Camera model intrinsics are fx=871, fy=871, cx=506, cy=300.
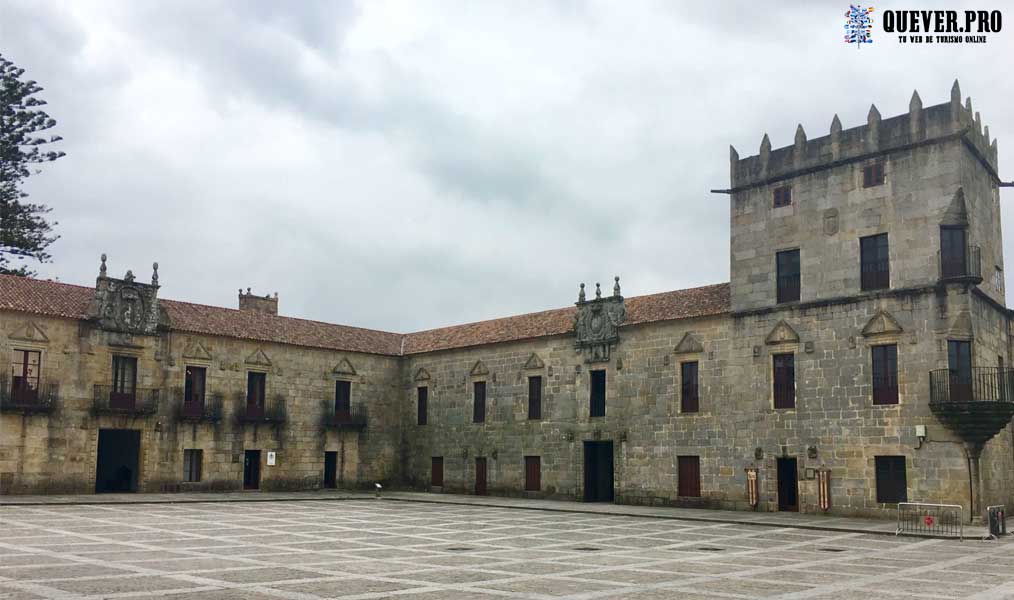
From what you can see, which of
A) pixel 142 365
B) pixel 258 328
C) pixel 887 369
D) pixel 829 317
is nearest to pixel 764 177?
pixel 829 317

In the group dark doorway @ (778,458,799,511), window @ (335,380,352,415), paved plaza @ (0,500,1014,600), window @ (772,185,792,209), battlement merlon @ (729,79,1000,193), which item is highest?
battlement merlon @ (729,79,1000,193)

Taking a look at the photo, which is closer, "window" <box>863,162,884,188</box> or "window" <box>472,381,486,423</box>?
"window" <box>863,162,884,188</box>

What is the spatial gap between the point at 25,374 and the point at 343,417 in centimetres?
1363

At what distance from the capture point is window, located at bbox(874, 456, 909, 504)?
25453mm

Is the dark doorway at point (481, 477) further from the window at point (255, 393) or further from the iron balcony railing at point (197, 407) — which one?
the iron balcony railing at point (197, 407)

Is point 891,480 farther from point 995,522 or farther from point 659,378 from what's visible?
point 659,378

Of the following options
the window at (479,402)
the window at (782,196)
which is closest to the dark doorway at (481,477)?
the window at (479,402)

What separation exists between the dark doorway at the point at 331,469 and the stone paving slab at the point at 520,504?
2.47 ft

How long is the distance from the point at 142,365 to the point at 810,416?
81.6 feet

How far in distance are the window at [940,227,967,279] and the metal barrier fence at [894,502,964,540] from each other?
22.0 feet

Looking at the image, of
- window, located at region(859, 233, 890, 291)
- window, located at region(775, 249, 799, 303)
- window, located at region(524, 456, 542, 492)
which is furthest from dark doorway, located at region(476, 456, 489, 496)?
window, located at region(859, 233, 890, 291)

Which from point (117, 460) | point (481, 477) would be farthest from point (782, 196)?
point (117, 460)

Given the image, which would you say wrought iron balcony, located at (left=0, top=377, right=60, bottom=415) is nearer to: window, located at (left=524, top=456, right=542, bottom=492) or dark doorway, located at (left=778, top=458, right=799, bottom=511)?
window, located at (left=524, top=456, right=542, bottom=492)

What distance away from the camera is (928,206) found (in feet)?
85.8
